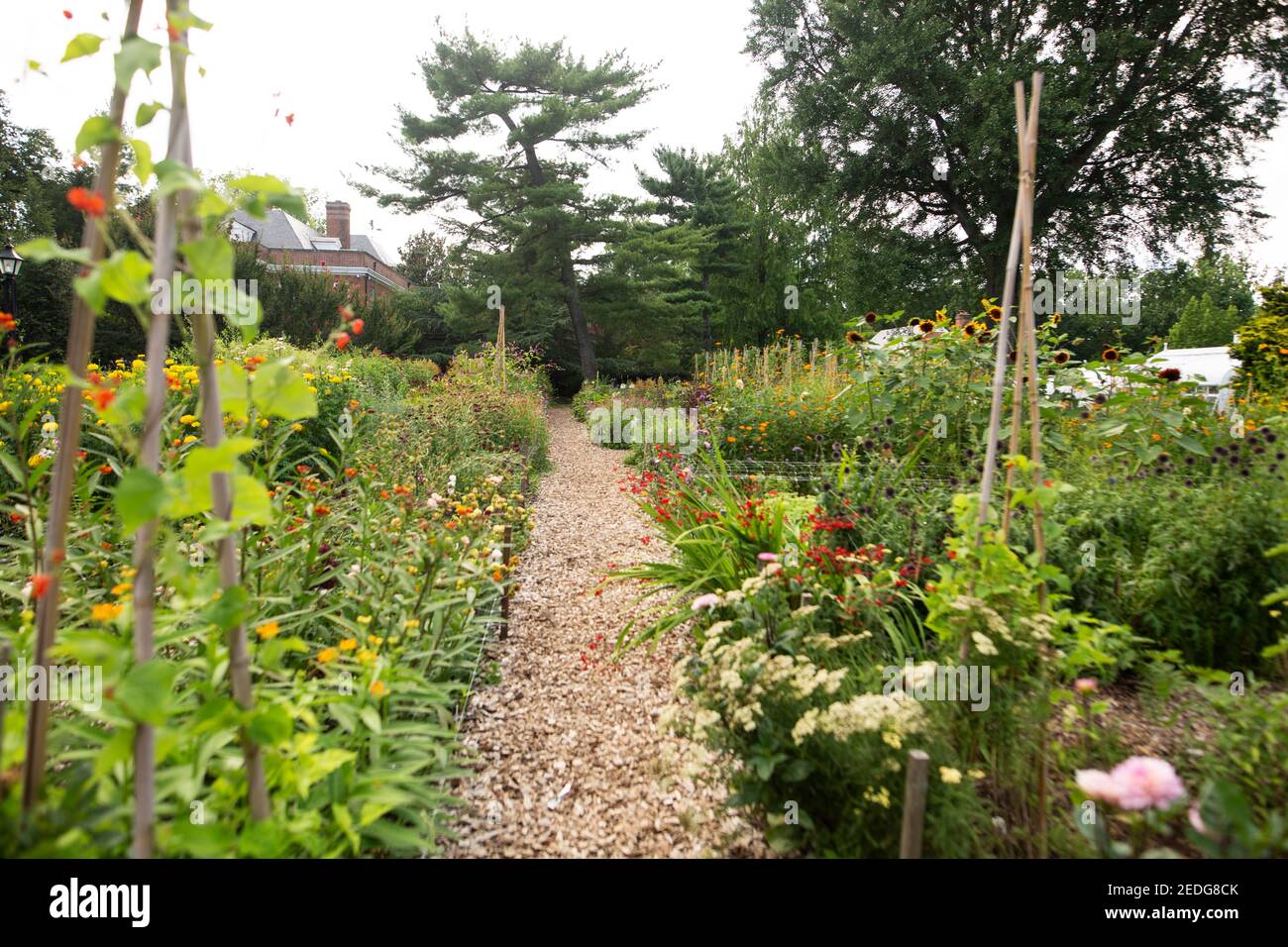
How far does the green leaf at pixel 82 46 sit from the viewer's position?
39.4 inches

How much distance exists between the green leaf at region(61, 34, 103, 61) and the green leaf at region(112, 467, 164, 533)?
0.72m

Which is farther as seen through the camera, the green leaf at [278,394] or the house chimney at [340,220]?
the house chimney at [340,220]

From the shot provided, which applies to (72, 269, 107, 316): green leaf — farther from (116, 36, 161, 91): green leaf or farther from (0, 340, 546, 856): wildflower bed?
(116, 36, 161, 91): green leaf

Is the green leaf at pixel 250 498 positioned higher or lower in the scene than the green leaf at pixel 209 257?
lower

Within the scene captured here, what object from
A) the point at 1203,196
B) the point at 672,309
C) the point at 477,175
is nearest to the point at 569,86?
the point at 477,175

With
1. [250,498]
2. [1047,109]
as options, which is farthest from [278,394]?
[1047,109]

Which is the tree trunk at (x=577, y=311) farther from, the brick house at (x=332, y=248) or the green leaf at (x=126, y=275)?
the green leaf at (x=126, y=275)

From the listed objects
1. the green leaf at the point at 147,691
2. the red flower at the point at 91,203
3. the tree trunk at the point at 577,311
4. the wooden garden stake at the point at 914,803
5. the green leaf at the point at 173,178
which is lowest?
the wooden garden stake at the point at 914,803

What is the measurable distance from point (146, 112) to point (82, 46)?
14cm

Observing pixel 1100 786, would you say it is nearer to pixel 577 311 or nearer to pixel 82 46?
pixel 82 46

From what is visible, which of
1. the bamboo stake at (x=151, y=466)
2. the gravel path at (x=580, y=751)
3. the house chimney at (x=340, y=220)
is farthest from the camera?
the house chimney at (x=340, y=220)

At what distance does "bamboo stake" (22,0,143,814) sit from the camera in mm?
1000

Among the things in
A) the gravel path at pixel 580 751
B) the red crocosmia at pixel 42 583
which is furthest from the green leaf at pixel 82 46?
the gravel path at pixel 580 751

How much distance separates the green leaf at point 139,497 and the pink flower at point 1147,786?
5.04 feet
